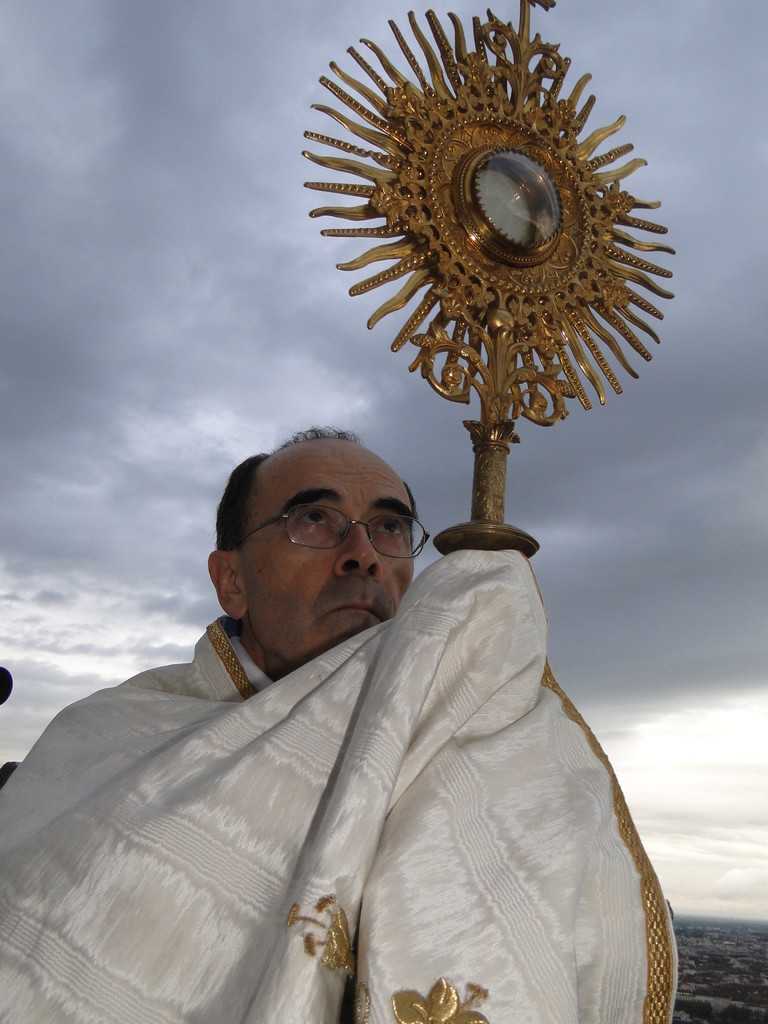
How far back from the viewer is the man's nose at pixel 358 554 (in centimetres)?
278

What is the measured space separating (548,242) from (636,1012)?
1.84m

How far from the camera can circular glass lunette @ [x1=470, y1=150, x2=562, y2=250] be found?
2.52 metres

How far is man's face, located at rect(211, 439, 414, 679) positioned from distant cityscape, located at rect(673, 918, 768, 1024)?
2078 mm

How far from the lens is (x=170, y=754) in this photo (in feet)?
6.52

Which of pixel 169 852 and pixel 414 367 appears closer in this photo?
pixel 169 852

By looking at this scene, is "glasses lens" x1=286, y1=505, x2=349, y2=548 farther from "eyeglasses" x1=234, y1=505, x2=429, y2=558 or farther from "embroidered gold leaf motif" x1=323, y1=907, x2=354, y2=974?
"embroidered gold leaf motif" x1=323, y1=907, x2=354, y2=974

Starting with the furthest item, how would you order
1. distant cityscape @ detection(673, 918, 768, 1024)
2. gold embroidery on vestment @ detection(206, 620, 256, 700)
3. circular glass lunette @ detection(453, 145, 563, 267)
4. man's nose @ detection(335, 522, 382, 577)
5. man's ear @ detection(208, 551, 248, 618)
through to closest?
distant cityscape @ detection(673, 918, 768, 1024), man's ear @ detection(208, 551, 248, 618), man's nose @ detection(335, 522, 382, 577), gold embroidery on vestment @ detection(206, 620, 256, 700), circular glass lunette @ detection(453, 145, 563, 267)

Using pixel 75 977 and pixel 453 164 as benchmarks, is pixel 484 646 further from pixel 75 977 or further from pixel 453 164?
pixel 453 164

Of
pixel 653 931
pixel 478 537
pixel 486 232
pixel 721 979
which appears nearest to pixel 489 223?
pixel 486 232

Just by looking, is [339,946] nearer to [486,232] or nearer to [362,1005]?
[362,1005]

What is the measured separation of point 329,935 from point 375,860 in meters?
0.15

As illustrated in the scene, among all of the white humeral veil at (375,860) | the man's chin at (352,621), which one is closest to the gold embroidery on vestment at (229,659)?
the man's chin at (352,621)

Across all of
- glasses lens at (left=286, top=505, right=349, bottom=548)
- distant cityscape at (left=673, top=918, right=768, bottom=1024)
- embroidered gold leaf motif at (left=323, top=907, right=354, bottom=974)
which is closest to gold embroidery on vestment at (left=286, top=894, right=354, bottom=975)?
embroidered gold leaf motif at (left=323, top=907, right=354, bottom=974)

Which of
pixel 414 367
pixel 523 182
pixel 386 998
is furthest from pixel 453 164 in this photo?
pixel 386 998
